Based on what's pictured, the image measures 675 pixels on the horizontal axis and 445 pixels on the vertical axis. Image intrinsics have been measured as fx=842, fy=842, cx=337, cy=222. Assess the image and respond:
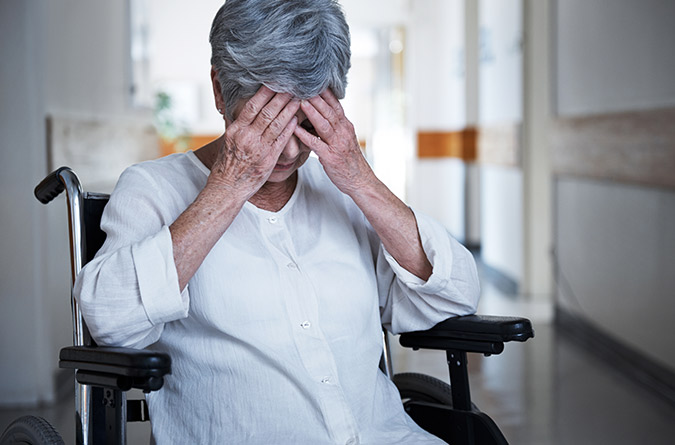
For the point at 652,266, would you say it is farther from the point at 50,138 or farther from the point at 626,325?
the point at 50,138

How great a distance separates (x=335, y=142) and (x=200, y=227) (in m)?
0.26

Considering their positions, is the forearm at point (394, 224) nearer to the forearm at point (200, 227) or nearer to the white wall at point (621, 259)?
the forearm at point (200, 227)

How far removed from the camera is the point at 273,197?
4.90 ft

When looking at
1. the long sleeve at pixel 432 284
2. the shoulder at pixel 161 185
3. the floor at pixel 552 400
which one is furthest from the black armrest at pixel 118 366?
the floor at pixel 552 400

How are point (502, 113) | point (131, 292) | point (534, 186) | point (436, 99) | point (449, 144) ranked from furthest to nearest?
point (436, 99) → point (449, 144) → point (502, 113) → point (534, 186) → point (131, 292)

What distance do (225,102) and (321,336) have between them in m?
0.42

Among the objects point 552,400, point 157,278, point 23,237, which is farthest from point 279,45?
point 552,400

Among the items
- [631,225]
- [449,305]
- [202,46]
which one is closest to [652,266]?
[631,225]

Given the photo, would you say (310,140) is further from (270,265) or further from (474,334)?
(474,334)

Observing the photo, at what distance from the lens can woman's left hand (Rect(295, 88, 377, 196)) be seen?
1.33 m

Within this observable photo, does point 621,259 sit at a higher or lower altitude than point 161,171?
lower

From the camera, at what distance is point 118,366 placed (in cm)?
114

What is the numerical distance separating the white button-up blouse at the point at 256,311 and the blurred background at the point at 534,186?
58.1 inches

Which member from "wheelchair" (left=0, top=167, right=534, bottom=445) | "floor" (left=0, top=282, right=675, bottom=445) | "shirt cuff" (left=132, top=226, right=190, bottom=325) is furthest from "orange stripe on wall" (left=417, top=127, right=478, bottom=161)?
"shirt cuff" (left=132, top=226, right=190, bottom=325)
